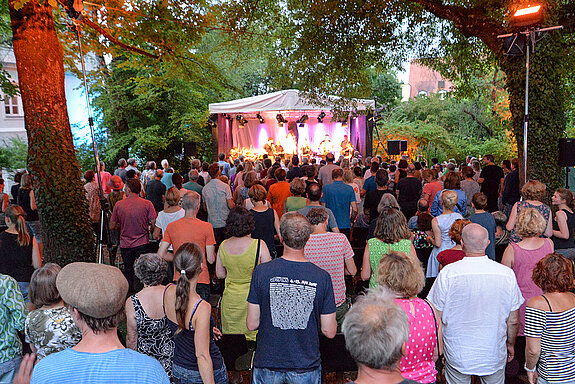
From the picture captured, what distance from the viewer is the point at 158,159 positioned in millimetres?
19938

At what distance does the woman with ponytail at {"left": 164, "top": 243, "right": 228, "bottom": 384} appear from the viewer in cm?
275

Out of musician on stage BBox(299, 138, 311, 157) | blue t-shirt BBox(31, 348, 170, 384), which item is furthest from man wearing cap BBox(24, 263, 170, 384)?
musician on stage BBox(299, 138, 311, 157)

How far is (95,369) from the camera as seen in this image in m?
1.79

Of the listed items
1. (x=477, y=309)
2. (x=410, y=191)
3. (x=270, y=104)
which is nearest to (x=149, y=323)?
(x=477, y=309)

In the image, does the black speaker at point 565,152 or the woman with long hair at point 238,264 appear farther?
the black speaker at point 565,152

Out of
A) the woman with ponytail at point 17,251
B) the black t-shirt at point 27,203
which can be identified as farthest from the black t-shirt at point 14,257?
the black t-shirt at point 27,203

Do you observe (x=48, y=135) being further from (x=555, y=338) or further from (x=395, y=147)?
(x=395, y=147)

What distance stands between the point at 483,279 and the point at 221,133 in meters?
16.9

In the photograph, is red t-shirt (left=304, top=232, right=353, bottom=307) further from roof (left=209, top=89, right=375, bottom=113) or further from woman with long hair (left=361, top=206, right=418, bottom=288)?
roof (left=209, top=89, right=375, bottom=113)

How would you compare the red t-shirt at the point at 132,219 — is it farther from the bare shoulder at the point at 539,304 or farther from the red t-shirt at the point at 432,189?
the bare shoulder at the point at 539,304

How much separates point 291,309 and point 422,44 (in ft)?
28.3

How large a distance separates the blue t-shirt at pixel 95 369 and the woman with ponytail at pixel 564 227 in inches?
176

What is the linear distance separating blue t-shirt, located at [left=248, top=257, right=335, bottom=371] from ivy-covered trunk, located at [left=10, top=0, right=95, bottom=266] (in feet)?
13.0

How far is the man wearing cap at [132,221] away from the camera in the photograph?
579cm
